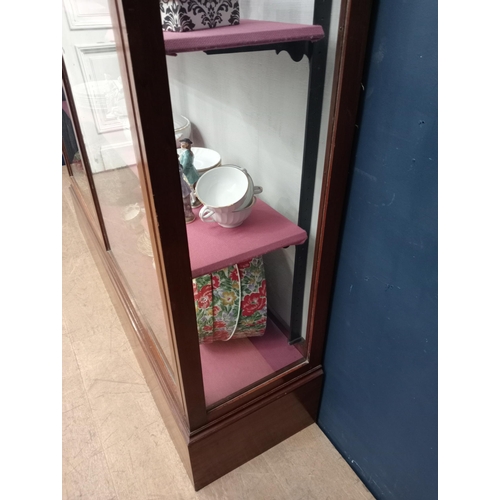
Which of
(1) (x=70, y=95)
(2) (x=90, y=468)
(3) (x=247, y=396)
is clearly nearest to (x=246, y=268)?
(3) (x=247, y=396)

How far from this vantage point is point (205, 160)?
1143mm

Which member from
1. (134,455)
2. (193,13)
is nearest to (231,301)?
(134,455)

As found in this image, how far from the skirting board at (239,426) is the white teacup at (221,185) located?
527mm

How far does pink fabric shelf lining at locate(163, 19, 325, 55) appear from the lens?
580mm

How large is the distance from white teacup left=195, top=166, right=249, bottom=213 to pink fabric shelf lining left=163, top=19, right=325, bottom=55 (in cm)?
35

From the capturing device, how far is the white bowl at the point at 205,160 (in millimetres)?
1092

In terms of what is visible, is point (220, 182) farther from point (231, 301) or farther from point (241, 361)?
point (241, 361)

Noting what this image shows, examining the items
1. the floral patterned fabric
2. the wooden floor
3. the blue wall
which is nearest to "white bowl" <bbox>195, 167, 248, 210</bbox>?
the floral patterned fabric

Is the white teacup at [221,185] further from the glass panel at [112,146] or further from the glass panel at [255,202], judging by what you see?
the glass panel at [112,146]

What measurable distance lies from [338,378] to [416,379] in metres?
0.30

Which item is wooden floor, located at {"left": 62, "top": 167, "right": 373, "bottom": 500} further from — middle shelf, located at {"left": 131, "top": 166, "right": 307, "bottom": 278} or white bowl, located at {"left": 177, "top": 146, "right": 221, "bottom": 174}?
white bowl, located at {"left": 177, "top": 146, "right": 221, "bottom": 174}

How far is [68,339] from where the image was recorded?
1.59 metres

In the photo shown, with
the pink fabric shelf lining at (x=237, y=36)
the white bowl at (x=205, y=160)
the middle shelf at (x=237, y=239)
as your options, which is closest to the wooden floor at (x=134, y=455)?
the middle shelf at (x=237, y=239)

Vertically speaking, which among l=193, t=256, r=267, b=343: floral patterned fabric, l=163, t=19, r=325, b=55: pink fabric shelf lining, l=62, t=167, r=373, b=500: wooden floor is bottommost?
l=62, t=167, r=373, b=500: wooden floor
